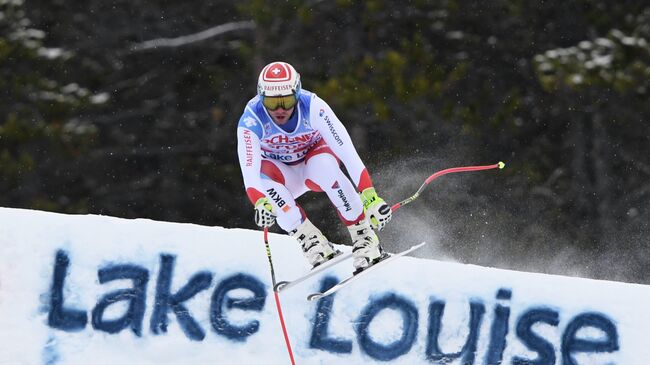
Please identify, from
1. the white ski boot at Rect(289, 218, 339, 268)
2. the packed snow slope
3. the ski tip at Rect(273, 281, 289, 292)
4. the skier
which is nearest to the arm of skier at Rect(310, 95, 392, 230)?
the skier

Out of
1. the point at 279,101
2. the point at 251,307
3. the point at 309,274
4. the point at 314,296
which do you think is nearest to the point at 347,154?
the point at 279,101

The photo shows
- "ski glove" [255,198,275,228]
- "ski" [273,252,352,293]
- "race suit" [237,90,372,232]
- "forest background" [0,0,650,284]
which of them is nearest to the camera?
"ski glove" [255,198,275,228]

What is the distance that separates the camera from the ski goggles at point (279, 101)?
7547 millimetres

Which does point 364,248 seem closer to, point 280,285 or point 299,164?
point 280,285

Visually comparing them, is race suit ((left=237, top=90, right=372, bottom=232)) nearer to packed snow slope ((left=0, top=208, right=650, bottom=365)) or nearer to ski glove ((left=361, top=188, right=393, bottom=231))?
ski glove ((left=361, top=188, right=393, bottom=231))

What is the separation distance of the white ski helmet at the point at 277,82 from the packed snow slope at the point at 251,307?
101cm

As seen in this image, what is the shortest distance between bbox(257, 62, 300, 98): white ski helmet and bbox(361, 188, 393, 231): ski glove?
0.75m

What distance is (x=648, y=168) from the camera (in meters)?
17.0

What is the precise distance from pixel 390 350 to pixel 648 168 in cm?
980

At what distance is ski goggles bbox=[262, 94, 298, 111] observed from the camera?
755 centimetres

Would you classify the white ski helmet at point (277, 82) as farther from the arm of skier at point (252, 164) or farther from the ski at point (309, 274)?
the ski at point (309, 274)

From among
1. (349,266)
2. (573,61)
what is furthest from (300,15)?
(349,266)

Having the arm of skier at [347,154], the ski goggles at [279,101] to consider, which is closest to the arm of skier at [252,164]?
the ski goggles at [279,101]

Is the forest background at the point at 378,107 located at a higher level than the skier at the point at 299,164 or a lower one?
higher
